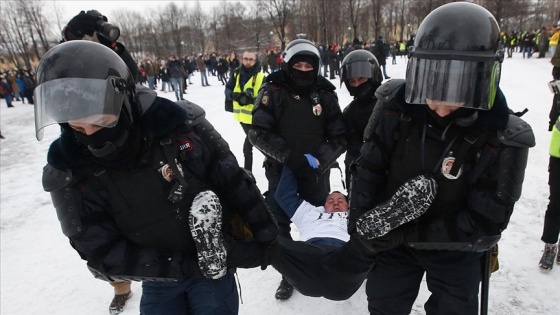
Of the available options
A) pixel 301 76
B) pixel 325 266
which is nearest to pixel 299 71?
pixel 301 76

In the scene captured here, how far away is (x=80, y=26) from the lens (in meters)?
3.03

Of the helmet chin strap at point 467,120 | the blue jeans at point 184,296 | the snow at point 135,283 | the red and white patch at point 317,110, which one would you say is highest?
the helmet chin strap at point 467,120

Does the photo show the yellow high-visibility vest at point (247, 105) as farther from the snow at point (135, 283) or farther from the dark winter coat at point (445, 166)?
the dark winter coat at point (445, 166)

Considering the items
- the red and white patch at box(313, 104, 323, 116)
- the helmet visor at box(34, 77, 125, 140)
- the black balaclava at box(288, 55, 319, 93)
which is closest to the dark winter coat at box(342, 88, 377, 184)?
the red and white patch at box(313, 104, 323, 116)

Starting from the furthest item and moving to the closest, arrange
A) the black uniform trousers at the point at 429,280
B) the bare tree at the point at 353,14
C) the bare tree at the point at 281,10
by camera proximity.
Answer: the bare tree at the point at 281,10, the bare tree at the point at 353,14, the black uniform trousers at the point at 429,280

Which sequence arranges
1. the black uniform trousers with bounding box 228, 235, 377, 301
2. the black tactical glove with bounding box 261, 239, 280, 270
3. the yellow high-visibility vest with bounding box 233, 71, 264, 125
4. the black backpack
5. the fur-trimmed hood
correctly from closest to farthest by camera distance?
the fur-trimmed hood
the black tactical glove with bounding box 261, 239, 280, 270
the black uniform trousers with bounding box 228, 235, 377, 301
the yellow high-visibility vest with bounding box 233, 71, 264, 125
the black backpack

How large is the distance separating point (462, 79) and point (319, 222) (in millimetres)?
1649

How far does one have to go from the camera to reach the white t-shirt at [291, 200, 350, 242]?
109 inches

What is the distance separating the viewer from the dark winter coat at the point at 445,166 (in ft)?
5.28

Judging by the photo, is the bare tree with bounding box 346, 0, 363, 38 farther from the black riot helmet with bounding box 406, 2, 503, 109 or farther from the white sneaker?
the white sneaker

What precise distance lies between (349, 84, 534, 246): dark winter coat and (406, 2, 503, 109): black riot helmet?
0.14m

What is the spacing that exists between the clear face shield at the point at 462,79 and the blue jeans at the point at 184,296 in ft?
4.74

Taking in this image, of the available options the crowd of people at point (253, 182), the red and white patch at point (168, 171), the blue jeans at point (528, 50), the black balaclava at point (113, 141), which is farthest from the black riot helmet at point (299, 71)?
the blue jeans at point (528, 50)

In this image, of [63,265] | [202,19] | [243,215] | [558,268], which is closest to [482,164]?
[243,215]
